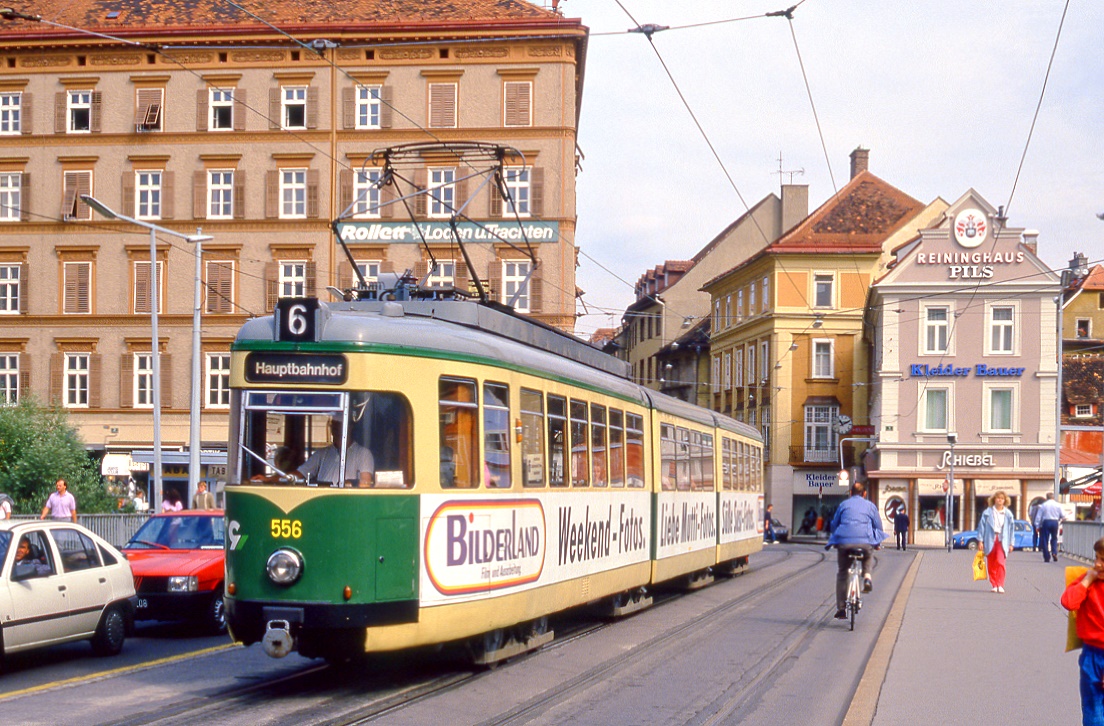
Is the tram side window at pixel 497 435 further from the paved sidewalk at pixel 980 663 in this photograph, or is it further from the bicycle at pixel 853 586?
the bicycle at pixel 853 586

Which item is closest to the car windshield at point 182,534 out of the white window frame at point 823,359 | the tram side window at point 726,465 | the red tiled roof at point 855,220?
the tram side window at point 726,465

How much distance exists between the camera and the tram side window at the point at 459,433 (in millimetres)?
10695

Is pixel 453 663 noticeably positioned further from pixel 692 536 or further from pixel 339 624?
pixel 692 536

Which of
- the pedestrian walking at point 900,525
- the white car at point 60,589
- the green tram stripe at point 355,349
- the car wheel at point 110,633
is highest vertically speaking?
the green tram stripe at point 355,349

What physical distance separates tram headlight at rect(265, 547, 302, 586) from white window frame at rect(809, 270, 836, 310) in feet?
179

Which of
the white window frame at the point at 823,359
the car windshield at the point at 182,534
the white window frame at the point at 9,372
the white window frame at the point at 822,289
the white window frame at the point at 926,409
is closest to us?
the car windshield at the point at 182,534

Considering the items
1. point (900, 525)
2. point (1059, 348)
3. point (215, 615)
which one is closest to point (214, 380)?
point (900, 525)

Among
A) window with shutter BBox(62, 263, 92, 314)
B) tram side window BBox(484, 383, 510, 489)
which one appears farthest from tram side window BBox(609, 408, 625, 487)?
window with shutter BBox(62, 263, 92, 314)

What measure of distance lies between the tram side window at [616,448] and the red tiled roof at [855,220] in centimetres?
4693

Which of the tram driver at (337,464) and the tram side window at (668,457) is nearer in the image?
the tram driver at (337,464)

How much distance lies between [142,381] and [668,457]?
3099 centimetres

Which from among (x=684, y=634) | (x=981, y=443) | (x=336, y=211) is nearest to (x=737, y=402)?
(x=981, y=443)

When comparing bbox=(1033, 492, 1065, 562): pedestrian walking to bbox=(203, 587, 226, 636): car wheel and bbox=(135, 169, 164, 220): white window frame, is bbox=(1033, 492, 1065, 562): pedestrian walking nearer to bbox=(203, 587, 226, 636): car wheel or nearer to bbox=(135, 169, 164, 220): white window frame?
bbox=(203, 587, 226, 636): car wheel

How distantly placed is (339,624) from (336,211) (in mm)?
36297
